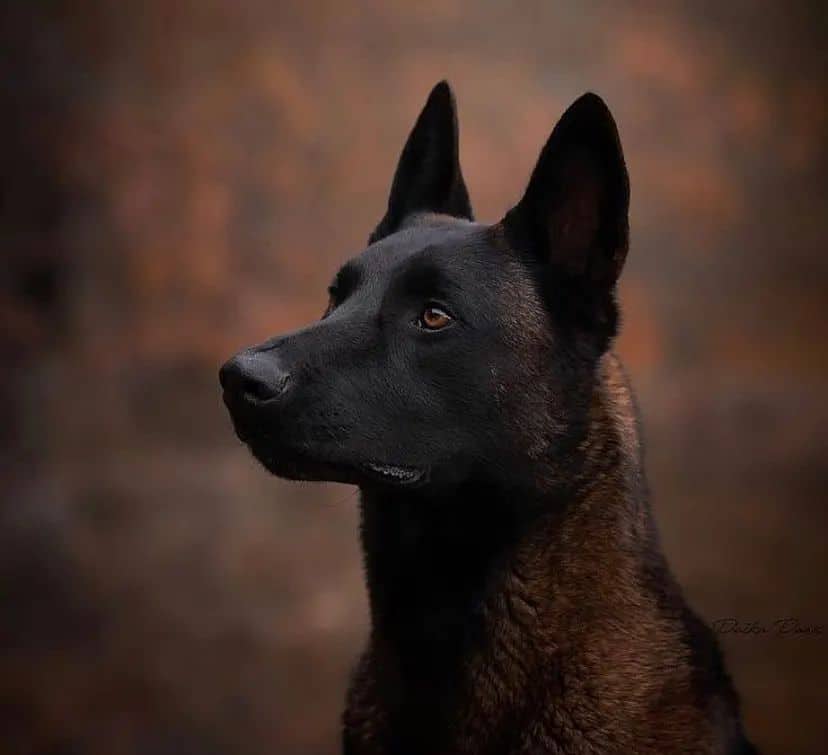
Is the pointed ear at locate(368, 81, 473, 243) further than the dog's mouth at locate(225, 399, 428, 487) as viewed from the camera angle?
Yes

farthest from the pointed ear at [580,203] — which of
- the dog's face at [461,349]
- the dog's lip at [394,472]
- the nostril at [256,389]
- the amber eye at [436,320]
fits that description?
the nostril at [256,389]

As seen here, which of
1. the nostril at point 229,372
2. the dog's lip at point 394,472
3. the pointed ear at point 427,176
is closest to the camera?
A: the nostril at point 229,372

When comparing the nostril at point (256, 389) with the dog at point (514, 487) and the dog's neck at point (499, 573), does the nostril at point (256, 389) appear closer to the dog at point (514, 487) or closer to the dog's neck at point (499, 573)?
the dog at point (514, 487)

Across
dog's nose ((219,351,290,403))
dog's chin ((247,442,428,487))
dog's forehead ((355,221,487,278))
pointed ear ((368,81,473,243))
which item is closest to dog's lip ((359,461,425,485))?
dog's chin ((247,442,428,487))

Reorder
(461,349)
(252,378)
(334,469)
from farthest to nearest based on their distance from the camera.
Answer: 1. (461,349)
2. (334,469)
3. (252,378)

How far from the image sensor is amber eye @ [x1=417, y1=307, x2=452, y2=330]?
238 cm

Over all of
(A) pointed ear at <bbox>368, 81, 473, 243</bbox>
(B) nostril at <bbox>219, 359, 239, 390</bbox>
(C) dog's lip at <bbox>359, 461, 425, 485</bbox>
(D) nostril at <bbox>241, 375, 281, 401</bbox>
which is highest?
(A) pointed ear at <bbox>368, 81, 473, 243</bbox>

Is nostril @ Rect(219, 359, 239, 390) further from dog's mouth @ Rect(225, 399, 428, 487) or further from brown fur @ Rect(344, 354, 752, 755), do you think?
brown fur @ Rect(344, 354, 752, 755)

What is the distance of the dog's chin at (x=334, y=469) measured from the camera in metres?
2.25

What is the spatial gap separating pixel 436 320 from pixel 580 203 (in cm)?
38

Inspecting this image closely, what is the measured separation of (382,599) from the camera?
2.54 m

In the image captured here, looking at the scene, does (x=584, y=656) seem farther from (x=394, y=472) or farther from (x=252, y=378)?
(x=252, y=378)

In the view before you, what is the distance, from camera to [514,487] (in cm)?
241

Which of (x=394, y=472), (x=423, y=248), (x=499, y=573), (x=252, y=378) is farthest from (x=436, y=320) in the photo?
(x=499, y=573)
